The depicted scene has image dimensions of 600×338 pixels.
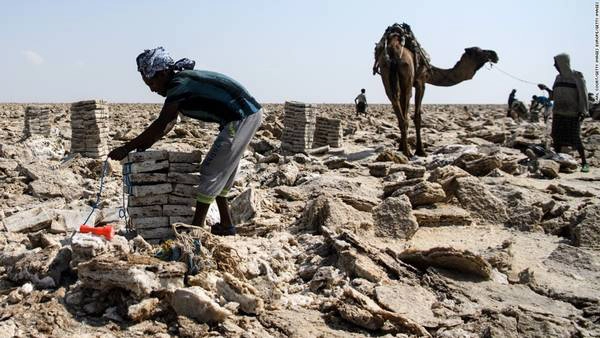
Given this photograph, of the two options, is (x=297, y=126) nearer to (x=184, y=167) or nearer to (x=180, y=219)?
(x=184, y=167)

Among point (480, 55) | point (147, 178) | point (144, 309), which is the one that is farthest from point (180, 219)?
point (480, 55)

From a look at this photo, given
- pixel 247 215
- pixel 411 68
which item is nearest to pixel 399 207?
pixel 247 215

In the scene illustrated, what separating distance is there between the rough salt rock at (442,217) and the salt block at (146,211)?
8.22 feet

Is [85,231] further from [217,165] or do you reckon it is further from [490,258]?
[490,258]

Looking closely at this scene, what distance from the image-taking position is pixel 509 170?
25.8ft

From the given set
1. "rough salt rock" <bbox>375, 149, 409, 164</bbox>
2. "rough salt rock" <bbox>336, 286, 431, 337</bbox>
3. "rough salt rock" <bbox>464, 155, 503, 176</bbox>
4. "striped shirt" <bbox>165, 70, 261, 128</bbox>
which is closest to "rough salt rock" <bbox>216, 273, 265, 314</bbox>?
"rough salt rock" <bbox>336, 286, 431, 337</bbox>

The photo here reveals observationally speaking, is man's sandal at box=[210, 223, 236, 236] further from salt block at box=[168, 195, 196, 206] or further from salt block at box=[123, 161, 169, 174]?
salt block at box=[123, 161, 169, 174]

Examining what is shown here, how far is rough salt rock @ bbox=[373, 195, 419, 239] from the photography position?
503 centimetres

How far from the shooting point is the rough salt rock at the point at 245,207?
523 centimetres

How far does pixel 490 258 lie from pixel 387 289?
110 cm

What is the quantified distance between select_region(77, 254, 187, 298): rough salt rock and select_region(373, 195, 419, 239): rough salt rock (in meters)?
2.29

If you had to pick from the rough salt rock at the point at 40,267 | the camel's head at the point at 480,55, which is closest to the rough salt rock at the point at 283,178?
the rough salt rock at the point at 40,267

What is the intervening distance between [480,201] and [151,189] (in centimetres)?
347

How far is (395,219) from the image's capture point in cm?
512
